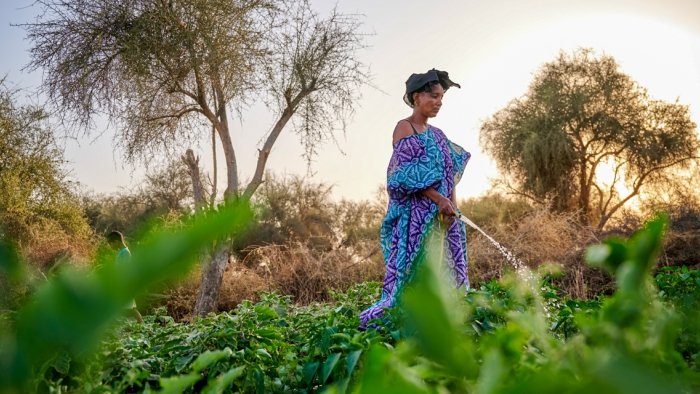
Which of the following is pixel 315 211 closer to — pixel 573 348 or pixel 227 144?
pixel 227 144

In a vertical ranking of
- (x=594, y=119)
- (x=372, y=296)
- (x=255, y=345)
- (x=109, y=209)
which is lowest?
(x=255, y=345)

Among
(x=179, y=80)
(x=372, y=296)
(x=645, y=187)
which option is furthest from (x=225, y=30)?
(x=645, y=187)

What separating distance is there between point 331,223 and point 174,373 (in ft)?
54.8

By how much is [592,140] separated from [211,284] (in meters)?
14.1

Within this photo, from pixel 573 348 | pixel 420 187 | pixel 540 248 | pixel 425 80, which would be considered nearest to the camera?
pixel 573 348

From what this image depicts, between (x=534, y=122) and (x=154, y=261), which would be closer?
(x=154, y=261)

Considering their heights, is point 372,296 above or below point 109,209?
below

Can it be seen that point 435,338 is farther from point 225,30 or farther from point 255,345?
point 225,30

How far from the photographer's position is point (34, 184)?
15.1m

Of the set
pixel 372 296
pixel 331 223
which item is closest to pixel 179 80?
pixel 372 296

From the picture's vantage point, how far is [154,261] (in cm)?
17

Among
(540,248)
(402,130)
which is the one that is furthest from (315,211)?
(402,130)

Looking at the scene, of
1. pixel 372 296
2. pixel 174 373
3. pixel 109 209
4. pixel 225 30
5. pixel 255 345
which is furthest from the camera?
pixel 109 209

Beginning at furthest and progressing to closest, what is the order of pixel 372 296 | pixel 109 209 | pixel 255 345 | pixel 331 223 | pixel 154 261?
pixel 109 209, pixel 331 223, pixel 372 296, pixel 255 345, pixel 154 261
